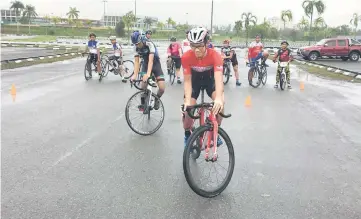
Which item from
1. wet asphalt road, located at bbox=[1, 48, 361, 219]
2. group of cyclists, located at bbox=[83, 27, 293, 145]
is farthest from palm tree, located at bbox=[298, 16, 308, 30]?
group of cyclists, located at bbox=[83, 27, 293, 145]

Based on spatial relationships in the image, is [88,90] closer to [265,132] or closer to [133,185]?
[265,132]

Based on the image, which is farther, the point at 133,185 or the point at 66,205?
the point at 133,185

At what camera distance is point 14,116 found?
29.1ft

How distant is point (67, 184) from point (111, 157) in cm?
123

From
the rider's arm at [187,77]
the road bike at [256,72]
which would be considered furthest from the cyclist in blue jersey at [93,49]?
the rider's arm at [187,77]

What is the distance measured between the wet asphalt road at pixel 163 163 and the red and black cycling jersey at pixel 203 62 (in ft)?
4.88

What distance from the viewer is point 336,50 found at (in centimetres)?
3069

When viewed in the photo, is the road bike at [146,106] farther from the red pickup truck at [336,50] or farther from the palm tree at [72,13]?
the palm tree at [72,13]

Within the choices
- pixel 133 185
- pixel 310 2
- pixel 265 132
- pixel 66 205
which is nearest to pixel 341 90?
pixel 265 132

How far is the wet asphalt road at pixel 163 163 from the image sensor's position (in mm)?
4223

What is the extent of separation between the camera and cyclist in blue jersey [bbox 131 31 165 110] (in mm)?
7398

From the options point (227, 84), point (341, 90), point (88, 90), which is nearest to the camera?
point (88, 90)

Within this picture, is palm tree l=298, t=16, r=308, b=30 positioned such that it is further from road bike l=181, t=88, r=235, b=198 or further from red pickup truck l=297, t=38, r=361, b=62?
road bike l=181, t=88, r=235, b=198

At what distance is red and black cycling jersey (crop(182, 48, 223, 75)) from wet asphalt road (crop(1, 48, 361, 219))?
149cm
